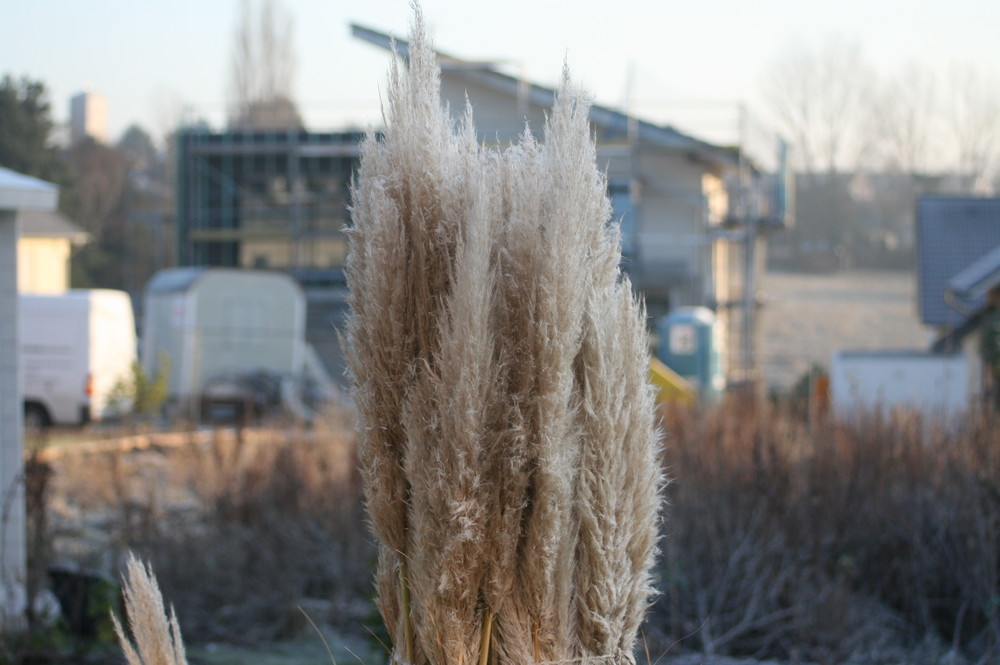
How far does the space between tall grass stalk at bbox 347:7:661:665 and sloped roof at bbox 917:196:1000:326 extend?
19.4m

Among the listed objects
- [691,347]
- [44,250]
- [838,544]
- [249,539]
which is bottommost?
[249,539]

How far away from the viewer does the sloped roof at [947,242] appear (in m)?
21.3

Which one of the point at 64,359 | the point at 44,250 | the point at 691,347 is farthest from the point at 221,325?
the point at 44,250

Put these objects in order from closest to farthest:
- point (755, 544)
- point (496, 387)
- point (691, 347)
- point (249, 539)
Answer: point (496, 387), point (755, 544), point (249, 539), point (691, 347)

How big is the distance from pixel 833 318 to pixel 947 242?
31544 millimetres

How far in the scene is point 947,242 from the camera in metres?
22.4

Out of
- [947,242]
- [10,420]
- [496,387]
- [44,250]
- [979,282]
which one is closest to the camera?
[496,387]

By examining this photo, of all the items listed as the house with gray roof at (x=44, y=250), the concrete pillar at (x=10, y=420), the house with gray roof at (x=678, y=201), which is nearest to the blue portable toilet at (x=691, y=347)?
the house with gray roof at (x=678, y=201)

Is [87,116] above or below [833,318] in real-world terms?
above

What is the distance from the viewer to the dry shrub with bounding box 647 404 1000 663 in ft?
22.8

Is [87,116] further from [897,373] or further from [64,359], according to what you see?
[897,373]

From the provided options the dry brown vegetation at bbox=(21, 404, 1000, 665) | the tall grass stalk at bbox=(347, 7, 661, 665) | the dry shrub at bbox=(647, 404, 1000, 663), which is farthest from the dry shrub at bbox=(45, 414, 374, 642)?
the tall grass stalk at bbox=(347, 7, 661, 665)

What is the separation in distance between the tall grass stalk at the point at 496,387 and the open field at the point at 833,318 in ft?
131

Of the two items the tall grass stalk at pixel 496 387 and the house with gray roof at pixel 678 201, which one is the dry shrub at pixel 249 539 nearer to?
the tall grass stalk at pixel 496 387
